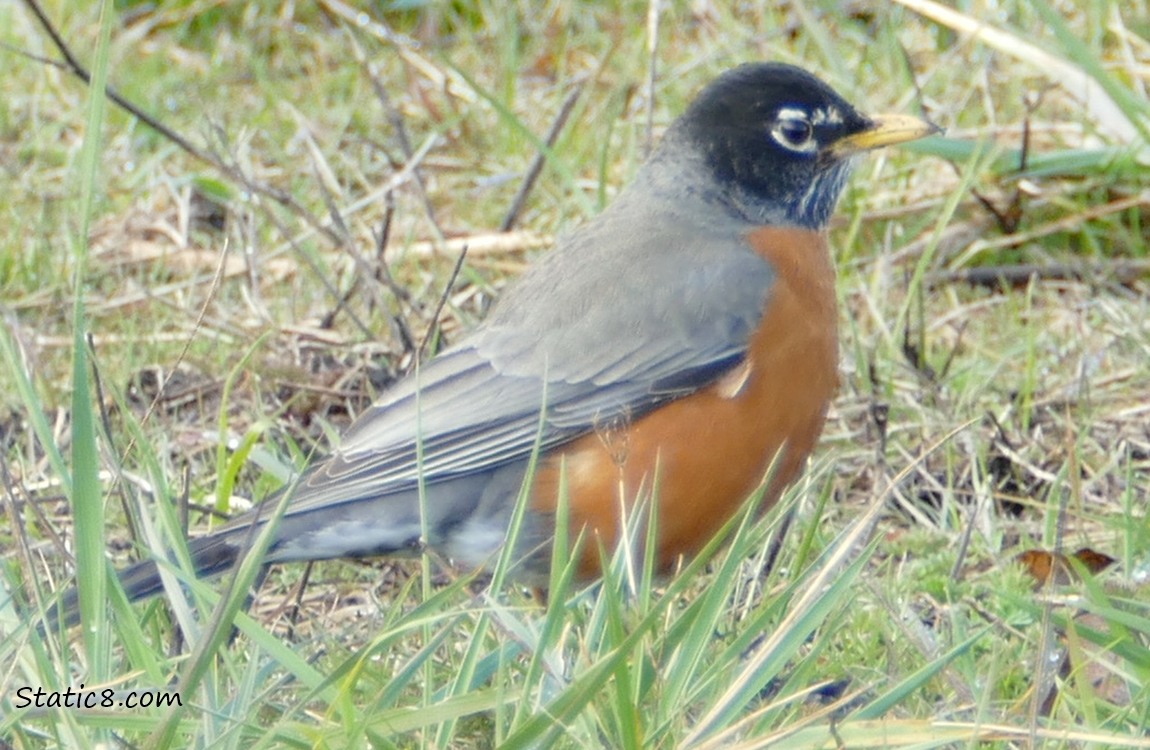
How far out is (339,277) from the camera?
4.80m

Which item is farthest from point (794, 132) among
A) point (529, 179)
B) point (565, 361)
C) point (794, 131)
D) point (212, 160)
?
point (212, 160)

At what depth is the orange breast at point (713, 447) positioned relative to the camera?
10.6 ft

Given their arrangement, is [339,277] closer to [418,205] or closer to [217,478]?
[418,205]

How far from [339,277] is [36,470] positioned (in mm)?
1212

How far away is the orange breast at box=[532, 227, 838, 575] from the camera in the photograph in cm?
325

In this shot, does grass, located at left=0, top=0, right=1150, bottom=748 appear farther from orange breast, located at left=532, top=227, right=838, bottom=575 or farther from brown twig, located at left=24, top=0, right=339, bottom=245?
orange breast, located at left=532, top=227, right=838, bottom=575

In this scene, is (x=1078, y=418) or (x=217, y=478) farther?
(x=1078, y=418)

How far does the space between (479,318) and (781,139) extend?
3.50 feet

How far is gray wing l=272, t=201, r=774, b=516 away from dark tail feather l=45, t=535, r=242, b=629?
0.23 metres

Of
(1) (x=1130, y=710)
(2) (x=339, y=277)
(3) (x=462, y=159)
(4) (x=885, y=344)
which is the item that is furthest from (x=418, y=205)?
(1) (x=1130, y=710)

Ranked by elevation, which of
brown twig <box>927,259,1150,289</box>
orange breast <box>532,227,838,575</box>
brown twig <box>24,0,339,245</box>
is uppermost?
brown twig <box>24,0,339,245</box>

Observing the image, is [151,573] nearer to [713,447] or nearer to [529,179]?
[713,447]

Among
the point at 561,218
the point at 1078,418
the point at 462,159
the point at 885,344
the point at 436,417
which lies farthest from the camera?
the point at 462,159

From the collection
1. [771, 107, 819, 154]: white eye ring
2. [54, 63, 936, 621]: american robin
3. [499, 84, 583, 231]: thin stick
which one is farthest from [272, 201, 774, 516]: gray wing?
[499, 84, 583, 231]: thin stick
